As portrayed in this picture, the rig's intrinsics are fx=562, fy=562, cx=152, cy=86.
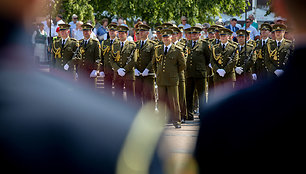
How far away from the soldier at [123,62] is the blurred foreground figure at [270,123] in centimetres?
1036

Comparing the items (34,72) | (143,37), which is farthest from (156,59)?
(34,72)

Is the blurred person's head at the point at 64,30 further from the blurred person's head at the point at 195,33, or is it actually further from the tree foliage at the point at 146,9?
the tree foliage at the point at 146,9

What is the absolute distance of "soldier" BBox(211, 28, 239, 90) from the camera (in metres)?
12.0

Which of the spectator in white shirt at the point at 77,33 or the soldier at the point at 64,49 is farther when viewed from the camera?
the spectator in white shirt at the point at 77,33

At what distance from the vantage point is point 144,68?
11.9 m

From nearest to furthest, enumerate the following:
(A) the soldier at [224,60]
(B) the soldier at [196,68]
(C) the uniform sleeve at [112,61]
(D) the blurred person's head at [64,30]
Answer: (B) the soldier at [196,68], (A) the soldier at [224,60], (C) the uniform sleeve at [112,61], (D) the blurred person's head at [64,30]

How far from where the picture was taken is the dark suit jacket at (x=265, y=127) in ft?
4.40

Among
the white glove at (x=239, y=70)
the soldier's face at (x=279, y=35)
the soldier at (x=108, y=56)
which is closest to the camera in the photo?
the soldier's face at (x=279, y=35)

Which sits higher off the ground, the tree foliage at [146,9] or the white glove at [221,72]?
the tree foliage at [146,9]

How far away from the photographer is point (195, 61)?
11.6 m

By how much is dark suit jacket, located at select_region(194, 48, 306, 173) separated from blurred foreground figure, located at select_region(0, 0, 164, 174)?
23 cm

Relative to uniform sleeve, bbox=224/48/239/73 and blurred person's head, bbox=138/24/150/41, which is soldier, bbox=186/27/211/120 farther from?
blurred person's head, bbox=138/24/150/41

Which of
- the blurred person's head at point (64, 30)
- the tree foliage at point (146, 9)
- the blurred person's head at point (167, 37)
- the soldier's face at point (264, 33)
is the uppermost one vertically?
the tree foliage at point (146, 9)

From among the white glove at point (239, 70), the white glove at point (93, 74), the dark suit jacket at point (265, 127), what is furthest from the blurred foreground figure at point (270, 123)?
the white glove at point (93, 74)
